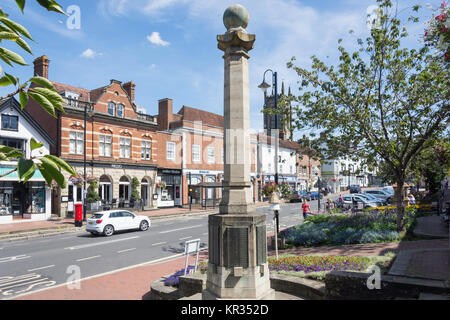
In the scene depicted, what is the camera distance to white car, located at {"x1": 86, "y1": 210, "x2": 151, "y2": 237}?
60.1 ft

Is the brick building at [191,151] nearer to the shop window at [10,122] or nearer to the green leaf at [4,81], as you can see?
the shop window at [10,122]

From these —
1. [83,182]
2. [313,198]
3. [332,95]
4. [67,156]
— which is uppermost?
[332,95]

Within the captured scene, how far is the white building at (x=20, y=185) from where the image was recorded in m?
23.6

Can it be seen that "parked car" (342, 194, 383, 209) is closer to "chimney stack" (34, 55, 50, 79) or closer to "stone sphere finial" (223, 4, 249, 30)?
"stone sphere finial" (223, 4, 249, 30)

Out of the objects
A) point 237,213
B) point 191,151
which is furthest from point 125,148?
point 237,213

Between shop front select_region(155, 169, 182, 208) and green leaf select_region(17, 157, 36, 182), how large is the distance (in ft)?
107

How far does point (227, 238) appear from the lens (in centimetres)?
614

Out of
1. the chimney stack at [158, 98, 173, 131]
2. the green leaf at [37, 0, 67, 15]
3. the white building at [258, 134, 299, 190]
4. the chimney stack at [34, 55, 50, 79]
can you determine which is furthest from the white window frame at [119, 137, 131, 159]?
the green leaf at [37, 0, 67, 15]

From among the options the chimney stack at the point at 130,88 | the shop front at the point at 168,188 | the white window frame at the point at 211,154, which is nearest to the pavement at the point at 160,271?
the shop front at the point at 168,188

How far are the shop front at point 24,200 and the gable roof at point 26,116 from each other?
3024mm

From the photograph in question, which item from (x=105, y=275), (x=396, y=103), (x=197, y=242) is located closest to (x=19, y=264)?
(x=105, y=275)

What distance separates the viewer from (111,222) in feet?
61.5

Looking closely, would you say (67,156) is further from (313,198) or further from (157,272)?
(313,198)
